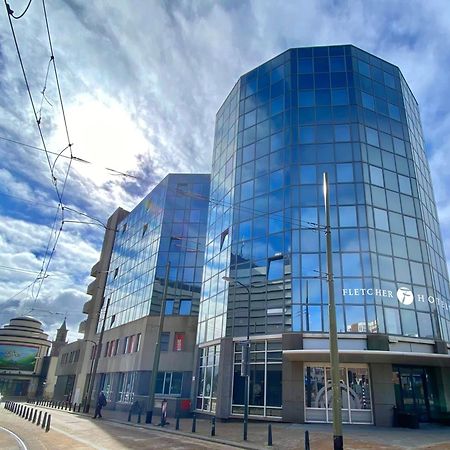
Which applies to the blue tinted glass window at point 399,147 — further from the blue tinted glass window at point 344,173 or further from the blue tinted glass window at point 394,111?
the blue tinted glass window at point 344,173

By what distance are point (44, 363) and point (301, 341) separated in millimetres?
97664

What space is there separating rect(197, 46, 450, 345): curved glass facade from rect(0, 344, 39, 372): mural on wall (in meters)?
91.3

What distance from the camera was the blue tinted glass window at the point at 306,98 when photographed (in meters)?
28.6

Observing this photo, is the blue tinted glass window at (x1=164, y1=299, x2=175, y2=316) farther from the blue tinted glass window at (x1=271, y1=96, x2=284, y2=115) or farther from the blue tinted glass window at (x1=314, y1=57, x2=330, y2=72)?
the blue tinted glass window at (x1=314, y1=57, x2=330, y2=72)

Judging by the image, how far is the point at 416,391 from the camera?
71.5 ft

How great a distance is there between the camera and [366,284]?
22.5 meters

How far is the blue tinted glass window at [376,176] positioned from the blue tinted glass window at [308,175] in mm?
3851

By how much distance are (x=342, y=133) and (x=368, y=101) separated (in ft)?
12.8

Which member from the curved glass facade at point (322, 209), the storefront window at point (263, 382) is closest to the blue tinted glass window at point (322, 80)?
the curved glass facade at point (322, 209)

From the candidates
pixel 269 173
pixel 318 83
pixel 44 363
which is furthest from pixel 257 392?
pixel 44 363

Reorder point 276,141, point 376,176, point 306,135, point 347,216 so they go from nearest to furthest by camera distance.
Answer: point 347,216 < point 376,176 < point 306,135 < point 276,141

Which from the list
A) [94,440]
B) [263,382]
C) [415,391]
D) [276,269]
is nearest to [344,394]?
[415,391]

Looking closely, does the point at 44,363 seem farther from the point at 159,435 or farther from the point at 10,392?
the point at 159,435

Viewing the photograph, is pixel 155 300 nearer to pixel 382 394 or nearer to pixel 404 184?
pixel 382 394
